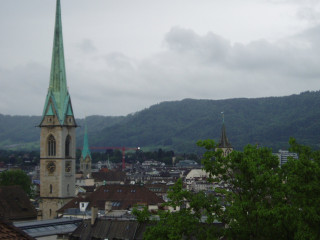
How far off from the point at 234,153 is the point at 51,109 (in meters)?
54.1

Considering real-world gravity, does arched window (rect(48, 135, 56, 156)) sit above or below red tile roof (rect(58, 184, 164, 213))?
above

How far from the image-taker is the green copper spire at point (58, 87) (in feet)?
267

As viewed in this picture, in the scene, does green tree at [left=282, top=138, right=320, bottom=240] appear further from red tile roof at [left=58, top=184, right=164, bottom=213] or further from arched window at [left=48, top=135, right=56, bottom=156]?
arched window at [left=48, top=135, right=56, bottom=156]

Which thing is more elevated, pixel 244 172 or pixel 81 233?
pixel 244 172

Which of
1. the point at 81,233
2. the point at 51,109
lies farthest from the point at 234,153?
Result: the point at 51,109

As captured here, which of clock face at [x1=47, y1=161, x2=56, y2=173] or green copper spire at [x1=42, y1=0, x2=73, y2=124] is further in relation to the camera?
clock face at [x1=47, y1=161, x2=56, y2=173]

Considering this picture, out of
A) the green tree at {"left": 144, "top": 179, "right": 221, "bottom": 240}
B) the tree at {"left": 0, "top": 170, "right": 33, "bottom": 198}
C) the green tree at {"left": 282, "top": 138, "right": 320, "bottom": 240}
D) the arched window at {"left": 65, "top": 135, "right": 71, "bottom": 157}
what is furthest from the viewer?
the tree at {"left": 0, "top": 170, "right": 33, "bottom": 198}

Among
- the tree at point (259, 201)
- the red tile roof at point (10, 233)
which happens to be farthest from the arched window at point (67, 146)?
the red tile roof at point (10, 233)

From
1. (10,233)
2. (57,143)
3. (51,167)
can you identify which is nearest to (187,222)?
(10,233)

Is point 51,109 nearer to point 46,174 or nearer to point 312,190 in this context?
point 46,174

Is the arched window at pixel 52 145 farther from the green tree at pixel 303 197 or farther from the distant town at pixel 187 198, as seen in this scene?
the green tree at pixel 303 197

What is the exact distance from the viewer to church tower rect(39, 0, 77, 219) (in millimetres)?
80812

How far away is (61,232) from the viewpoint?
196 ft

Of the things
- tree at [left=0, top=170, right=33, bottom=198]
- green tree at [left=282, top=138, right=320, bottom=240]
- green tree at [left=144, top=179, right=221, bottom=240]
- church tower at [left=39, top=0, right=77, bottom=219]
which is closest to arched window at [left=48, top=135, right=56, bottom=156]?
church tower at [left=39, top=0, right=77, bottom=219]
